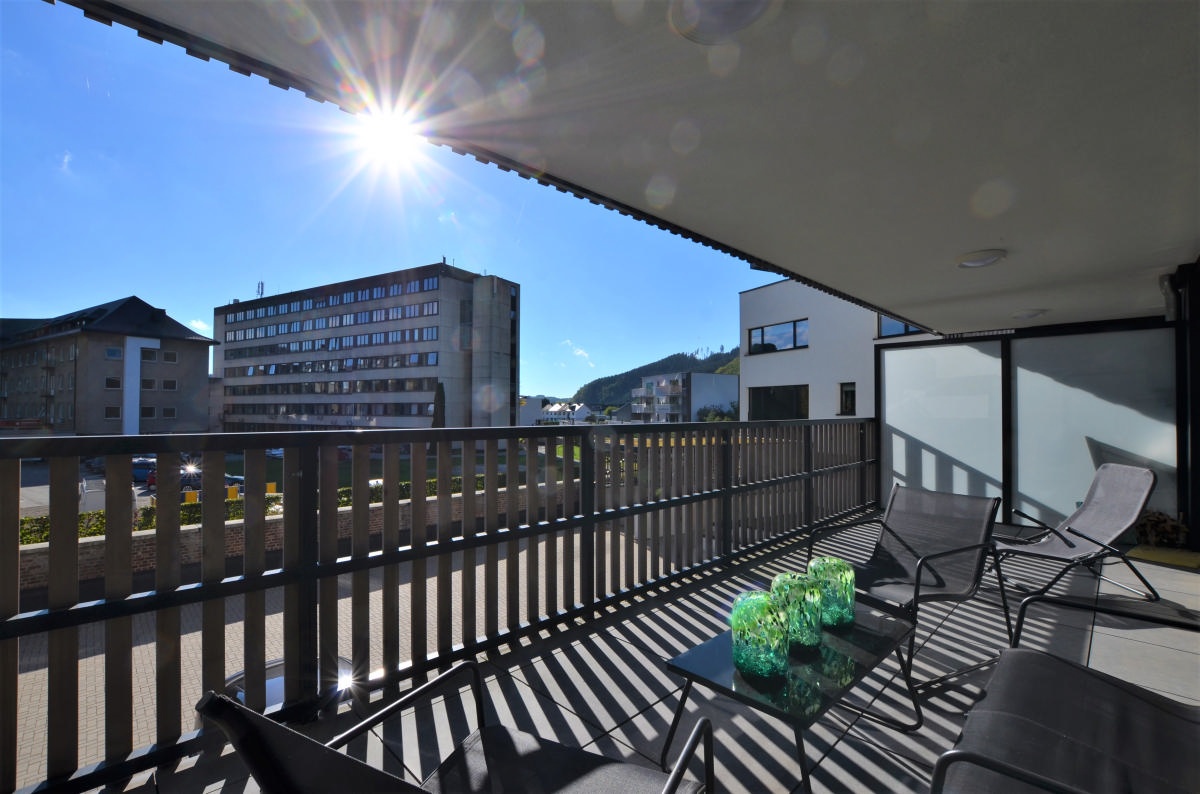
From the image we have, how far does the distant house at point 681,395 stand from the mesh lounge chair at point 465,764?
4663 centimetres

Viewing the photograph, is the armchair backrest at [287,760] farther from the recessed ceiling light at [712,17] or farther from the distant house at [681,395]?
the distant house at [681,395]

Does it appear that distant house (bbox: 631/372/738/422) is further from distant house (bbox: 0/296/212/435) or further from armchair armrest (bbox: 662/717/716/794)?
armchair armrest (bbox: 662/717/716/794)

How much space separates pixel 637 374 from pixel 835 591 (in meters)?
86.6

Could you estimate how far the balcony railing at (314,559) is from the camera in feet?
5.20

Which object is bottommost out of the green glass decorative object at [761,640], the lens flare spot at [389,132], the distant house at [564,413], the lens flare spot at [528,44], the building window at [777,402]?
the distant house at [564,413]

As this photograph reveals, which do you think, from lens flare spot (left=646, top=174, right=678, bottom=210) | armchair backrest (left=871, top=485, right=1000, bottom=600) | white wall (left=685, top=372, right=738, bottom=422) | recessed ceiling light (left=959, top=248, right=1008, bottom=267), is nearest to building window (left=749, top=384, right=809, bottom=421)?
recessed ceiling light (left=959, top=248, right=1008, bottom=267)

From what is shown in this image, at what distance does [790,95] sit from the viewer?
181cm

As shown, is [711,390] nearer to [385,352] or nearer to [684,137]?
[385,352]

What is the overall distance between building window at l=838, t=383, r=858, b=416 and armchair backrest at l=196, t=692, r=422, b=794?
1205cm

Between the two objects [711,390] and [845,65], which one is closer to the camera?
[845,65]

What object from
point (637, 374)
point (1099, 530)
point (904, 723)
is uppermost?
point (637, 374)

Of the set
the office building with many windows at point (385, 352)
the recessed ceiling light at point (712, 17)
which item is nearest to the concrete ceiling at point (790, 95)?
the recessed ceiling light at point (712, 17)

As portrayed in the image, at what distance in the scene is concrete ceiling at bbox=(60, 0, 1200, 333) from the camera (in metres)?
1.46

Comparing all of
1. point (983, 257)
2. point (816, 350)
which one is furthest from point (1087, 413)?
point (816, 350)
